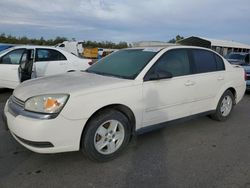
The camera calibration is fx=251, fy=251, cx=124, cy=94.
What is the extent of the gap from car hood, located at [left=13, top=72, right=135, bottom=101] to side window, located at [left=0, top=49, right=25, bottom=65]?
404 cm

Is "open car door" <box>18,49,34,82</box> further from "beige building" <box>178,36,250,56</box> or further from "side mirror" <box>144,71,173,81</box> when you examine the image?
"beige building" <box>178,36,250,56</box>

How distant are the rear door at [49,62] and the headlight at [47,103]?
14.9 ft

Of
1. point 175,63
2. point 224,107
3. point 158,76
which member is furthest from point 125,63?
point 224,107

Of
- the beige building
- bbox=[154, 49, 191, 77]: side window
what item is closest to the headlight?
bbox=[154, 49, 191, 77]: side window

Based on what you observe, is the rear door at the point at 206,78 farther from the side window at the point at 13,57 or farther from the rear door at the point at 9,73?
the side window at the point at 13,57

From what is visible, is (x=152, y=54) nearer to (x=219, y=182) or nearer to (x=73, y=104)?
(x=73, y=104)

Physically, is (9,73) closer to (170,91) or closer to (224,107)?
(170,91)

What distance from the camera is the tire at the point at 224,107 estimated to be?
203 inches

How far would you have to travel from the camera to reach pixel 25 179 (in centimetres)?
289

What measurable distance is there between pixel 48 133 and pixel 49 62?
202 inches

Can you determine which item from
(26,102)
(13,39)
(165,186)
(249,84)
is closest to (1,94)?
(26,102)

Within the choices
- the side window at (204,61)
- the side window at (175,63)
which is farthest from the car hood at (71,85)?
the side window at (204,61)

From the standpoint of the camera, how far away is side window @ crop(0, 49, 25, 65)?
7219mm

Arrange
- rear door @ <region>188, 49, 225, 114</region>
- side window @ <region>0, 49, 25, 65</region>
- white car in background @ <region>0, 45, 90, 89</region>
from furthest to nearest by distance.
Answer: side window @ <region>0, 49, 25, 65</region> → white car in background @ <region>0, 45, 90, 89</region> → rear door @ <region>188, 49, 225, 114</region>
